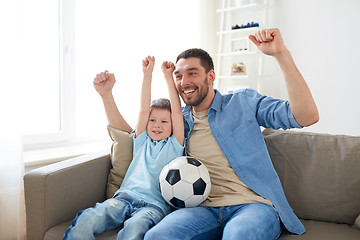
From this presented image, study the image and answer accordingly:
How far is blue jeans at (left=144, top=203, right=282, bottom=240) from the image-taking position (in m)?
1.20

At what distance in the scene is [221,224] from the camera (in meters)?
1.41

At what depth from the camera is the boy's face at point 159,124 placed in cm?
164

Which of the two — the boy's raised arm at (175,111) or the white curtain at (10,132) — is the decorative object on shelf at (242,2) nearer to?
the boy's raised arm at (175,111)

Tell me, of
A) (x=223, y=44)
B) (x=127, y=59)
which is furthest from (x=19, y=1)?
(x=223, y=44)

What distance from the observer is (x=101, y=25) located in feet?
8.66

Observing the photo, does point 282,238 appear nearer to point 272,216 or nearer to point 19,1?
point 272,216

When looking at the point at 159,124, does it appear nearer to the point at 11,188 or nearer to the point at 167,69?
the point at 167,69

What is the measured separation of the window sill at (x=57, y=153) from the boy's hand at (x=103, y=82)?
548 millimetres

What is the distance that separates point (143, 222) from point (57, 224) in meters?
0.41

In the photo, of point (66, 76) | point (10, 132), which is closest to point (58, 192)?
point (10, 132)

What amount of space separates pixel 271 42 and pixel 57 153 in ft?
5.00

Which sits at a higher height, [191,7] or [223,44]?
[191,7]

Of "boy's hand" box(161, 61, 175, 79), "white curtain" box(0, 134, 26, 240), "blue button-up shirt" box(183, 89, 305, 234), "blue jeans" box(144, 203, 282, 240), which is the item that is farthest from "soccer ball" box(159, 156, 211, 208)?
"white curtain" box(0, 134, 26, 240)

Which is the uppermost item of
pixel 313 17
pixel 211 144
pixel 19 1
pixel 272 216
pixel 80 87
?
pixel 313 17
